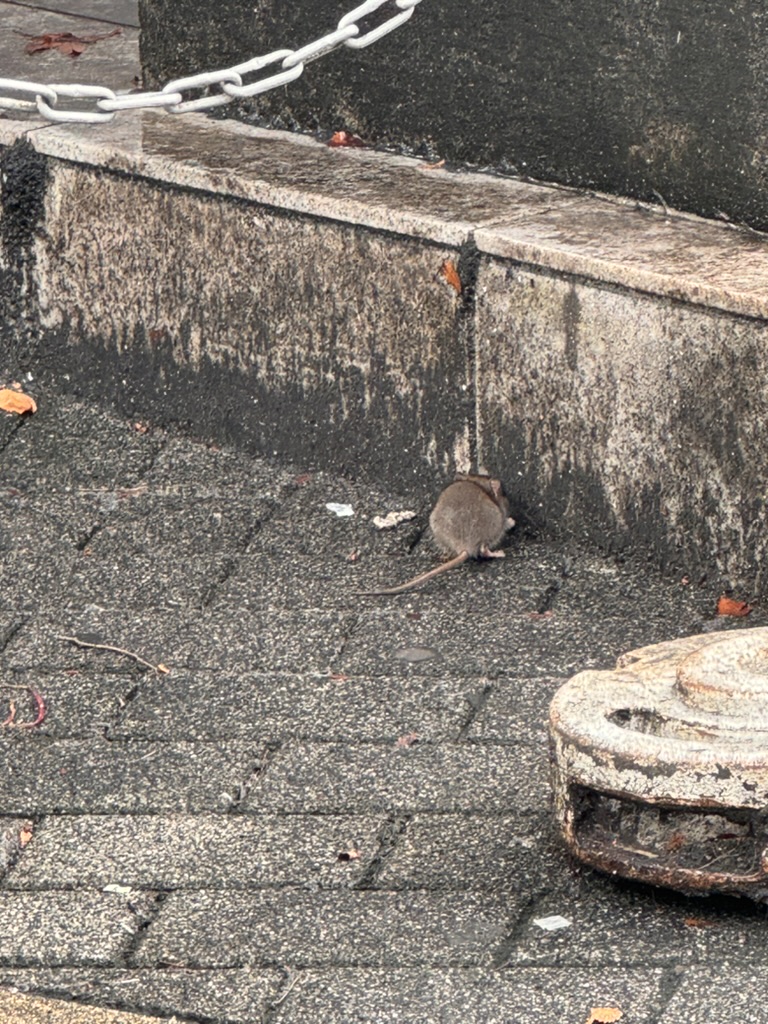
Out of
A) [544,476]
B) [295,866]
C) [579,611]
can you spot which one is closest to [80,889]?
[295,866]

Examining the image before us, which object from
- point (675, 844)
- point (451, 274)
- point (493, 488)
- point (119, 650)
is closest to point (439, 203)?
point (451, 274)

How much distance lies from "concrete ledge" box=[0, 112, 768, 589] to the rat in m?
0.14

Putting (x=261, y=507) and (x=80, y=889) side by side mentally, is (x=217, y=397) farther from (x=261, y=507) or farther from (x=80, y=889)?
(x=80, y=889)

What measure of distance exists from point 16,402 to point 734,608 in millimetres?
2226

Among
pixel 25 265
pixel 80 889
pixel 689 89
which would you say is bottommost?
pixel 80 889

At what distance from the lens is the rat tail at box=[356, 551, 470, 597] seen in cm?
444

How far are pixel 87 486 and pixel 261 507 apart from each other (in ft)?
1.60

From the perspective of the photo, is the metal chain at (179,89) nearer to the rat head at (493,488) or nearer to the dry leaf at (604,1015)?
the rat head at (493,488)

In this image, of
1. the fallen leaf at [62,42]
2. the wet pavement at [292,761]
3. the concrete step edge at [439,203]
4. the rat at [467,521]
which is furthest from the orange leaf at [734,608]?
the fallen leaf at [62,42]

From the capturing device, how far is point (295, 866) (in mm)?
3357

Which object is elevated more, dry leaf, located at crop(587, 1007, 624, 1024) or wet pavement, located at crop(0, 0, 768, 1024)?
dry leaf, located at crop(587, 1007, 624, 1024)

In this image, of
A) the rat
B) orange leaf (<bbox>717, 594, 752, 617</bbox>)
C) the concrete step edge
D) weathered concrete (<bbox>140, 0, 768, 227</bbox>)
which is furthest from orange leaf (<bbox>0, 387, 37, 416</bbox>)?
orange leaf (<bbox>717, 594, 752, 617</bbox>)

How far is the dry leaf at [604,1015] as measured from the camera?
2.90 meters

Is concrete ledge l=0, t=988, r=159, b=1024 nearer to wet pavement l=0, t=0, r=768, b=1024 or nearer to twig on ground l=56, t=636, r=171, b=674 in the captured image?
wet pavement l=0, t=0, r=768, b=1024
